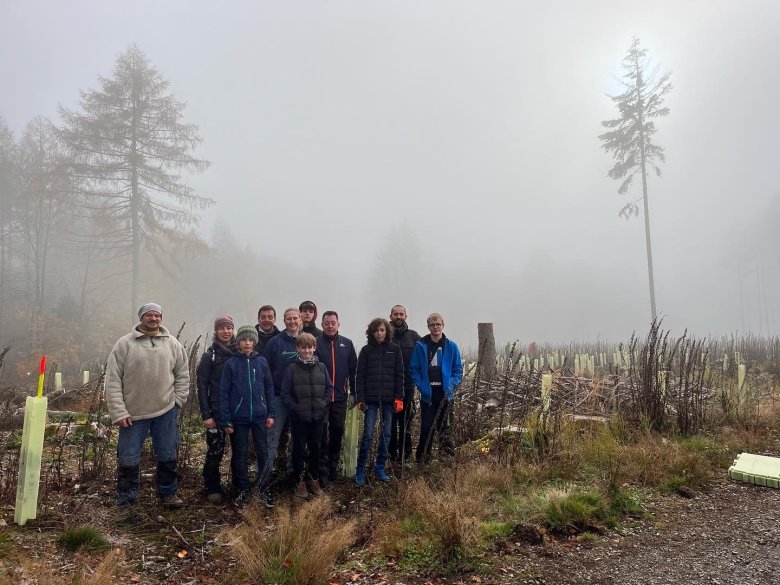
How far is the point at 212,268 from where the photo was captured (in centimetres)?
3706

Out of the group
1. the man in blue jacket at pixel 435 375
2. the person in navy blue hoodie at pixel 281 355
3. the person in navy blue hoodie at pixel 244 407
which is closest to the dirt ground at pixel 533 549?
the person in navy blue hoodie at pixel 244 407

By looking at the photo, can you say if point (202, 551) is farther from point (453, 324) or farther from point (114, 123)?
point (453, 324)

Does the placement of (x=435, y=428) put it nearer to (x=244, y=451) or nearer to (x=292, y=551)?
(x=244, y=451)

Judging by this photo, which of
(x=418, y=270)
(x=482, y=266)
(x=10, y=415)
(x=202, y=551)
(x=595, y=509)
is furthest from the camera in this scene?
(x=482, y=266)

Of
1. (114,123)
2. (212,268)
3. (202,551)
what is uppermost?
(114,123)

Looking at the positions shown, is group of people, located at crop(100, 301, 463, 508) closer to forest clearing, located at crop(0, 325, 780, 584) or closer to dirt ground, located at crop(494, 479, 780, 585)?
forest clearing, located at crop(0, 325, 780, 584)

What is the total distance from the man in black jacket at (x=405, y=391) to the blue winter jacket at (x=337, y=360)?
627 millimetres

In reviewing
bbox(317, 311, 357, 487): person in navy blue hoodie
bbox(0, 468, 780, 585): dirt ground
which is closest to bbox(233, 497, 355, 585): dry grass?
bbox(0, 468, 780, 585): dirt ground

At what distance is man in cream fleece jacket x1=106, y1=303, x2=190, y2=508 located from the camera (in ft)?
13.4

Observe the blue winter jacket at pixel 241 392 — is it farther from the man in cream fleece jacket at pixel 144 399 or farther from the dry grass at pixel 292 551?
the dry grass at pixel 292 551

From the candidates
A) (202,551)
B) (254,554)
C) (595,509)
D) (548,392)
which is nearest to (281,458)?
(202,551)

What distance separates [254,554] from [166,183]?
22.7 meters

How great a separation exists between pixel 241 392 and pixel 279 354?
2.35 feet

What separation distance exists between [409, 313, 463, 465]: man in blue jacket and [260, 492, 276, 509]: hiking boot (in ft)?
5.66
